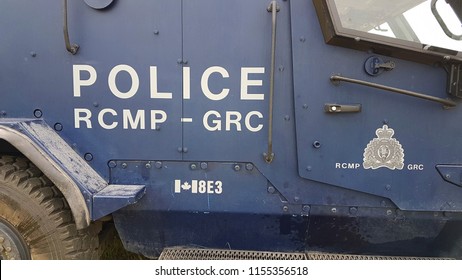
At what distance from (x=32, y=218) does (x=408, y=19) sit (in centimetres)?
216

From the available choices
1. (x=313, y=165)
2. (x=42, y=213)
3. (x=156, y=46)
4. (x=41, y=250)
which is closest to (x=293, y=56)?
(x=313, y=165)

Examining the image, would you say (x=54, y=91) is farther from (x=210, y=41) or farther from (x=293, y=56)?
(x=293, y=56)

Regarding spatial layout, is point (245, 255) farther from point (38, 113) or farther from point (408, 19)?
point (408, 19)

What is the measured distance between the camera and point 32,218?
191 cm

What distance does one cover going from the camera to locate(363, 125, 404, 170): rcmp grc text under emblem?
6.23ft

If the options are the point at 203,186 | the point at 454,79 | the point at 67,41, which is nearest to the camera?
the point at 454,79

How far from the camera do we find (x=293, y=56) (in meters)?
1.90

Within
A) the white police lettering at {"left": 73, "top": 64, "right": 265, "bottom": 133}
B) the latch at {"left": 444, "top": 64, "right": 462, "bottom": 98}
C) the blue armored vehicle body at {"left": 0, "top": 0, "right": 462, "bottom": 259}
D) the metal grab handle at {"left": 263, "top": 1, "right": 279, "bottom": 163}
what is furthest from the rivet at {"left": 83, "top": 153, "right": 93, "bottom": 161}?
the latch at {"left": 444, "top": 64, "right": 462, "bottom": 98}

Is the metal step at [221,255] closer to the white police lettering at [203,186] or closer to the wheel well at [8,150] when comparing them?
the white police lettering at [203,186]

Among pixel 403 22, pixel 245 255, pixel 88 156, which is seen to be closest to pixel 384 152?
pixel 403 22

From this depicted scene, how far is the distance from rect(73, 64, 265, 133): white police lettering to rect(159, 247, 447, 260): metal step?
68 centimetres

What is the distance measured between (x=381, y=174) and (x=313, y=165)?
0.35 meters

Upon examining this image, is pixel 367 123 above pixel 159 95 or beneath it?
beneath

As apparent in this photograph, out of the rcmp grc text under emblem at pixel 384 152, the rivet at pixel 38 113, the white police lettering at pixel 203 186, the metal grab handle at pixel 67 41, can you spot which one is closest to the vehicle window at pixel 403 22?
the rcmp grc text under emblem at pixel 384 152
